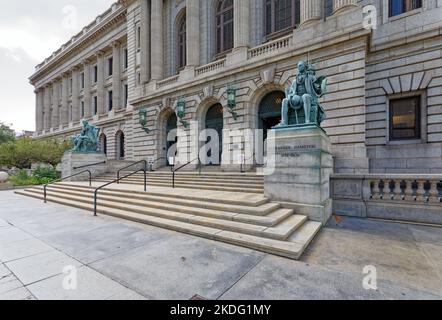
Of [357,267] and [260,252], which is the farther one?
[260,252]

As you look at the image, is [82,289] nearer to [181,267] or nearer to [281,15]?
[181,267]

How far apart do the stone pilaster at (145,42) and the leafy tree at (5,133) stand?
30.4 meters

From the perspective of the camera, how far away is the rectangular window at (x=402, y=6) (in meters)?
11.5

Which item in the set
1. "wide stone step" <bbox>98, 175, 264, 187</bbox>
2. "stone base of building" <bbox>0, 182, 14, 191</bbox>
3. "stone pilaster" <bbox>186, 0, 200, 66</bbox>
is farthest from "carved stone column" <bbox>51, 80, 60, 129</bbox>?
"wide stone step" <bbox>98, 175, 264, 187</bbox>

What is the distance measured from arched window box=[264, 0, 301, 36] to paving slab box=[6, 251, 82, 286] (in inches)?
700

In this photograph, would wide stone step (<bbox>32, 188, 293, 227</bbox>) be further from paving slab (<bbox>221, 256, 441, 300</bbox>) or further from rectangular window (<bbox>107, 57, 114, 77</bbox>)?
rectangular window (<bbox>107, 57, 114, 77</bbox>)

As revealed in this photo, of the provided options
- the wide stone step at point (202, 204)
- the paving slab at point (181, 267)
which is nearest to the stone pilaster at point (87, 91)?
the wide stone step at point (202, 204)

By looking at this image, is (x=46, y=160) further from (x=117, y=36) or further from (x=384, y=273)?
(x=384, y=273)

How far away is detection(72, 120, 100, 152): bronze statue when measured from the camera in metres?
18.0

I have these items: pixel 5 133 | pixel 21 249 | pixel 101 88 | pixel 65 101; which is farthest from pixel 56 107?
pixel 21 249

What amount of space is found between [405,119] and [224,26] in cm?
1522
